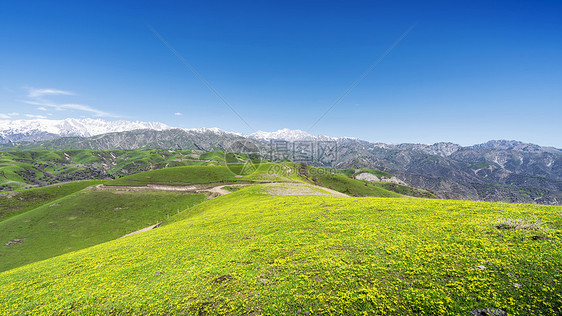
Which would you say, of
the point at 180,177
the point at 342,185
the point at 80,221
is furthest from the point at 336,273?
the point at 342,185

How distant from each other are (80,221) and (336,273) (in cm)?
9870

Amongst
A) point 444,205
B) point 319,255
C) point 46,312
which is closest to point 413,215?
point 444,205

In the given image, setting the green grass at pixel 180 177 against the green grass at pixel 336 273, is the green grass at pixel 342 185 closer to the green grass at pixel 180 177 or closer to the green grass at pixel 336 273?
the green grass at pixel 180 177

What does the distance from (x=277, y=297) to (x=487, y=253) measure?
43.0 ft

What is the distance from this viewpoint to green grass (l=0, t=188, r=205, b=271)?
5503cm

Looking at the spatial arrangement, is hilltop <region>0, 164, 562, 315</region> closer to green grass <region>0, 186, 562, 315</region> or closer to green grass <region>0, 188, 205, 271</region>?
green grass <region>0, 186, 562, 315</region>

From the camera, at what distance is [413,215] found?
69.4 feet

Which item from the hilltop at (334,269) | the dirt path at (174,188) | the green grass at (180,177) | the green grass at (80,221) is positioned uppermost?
the hilltop at (334,269)

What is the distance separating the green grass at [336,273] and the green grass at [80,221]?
50298 mm

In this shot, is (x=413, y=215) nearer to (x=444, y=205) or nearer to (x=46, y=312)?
(x=444, y=205)

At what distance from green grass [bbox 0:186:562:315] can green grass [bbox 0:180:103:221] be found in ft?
345

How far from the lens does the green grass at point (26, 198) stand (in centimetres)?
8365

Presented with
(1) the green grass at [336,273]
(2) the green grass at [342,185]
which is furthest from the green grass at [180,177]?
(1) the green grass at [336,273]

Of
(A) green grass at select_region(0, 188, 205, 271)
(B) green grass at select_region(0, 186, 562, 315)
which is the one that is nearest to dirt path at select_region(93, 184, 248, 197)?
(A) green grass at select_region(0, 188, 205, 271)
